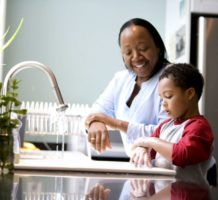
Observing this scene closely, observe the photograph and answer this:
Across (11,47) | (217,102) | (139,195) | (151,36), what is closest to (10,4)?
(11,47)

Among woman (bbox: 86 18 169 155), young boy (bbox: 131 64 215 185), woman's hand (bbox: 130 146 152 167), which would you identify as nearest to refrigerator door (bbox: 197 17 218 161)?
woman (bbox: 86 18 169 155)

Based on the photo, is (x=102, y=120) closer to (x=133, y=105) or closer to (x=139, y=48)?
(x=133, y=105)

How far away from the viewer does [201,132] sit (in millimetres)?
1130

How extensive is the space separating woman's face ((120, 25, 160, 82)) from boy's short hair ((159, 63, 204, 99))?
7.1 inches

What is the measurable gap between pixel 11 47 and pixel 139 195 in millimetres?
2501

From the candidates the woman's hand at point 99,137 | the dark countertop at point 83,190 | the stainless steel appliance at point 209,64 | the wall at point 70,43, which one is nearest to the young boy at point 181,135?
the woman's hand at point 99,137

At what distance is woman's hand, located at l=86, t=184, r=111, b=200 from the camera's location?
59 cm

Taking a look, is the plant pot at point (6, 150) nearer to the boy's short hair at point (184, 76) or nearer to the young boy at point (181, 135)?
the young boy at point (181, 135)

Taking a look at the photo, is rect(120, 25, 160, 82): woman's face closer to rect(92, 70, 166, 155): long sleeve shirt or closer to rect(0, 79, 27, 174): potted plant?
rect(92, 70, 166, 155): long sleeve shirt

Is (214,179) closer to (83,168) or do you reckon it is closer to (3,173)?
(83,168)

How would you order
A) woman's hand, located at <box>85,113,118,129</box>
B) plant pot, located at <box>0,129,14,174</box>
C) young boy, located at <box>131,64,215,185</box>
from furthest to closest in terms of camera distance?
1. woman's hand, located at <box>85,113,118,129</box>
2. young boy, located at <box>131,64,215,185</box>
3. plant pot, located at <box>0,129,14,174</box>

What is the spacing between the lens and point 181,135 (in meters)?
1.19

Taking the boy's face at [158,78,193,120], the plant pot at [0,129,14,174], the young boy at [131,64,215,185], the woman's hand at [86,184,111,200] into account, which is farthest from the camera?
the boy's face at [158,78,193,120]

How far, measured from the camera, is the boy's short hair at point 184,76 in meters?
1.23
